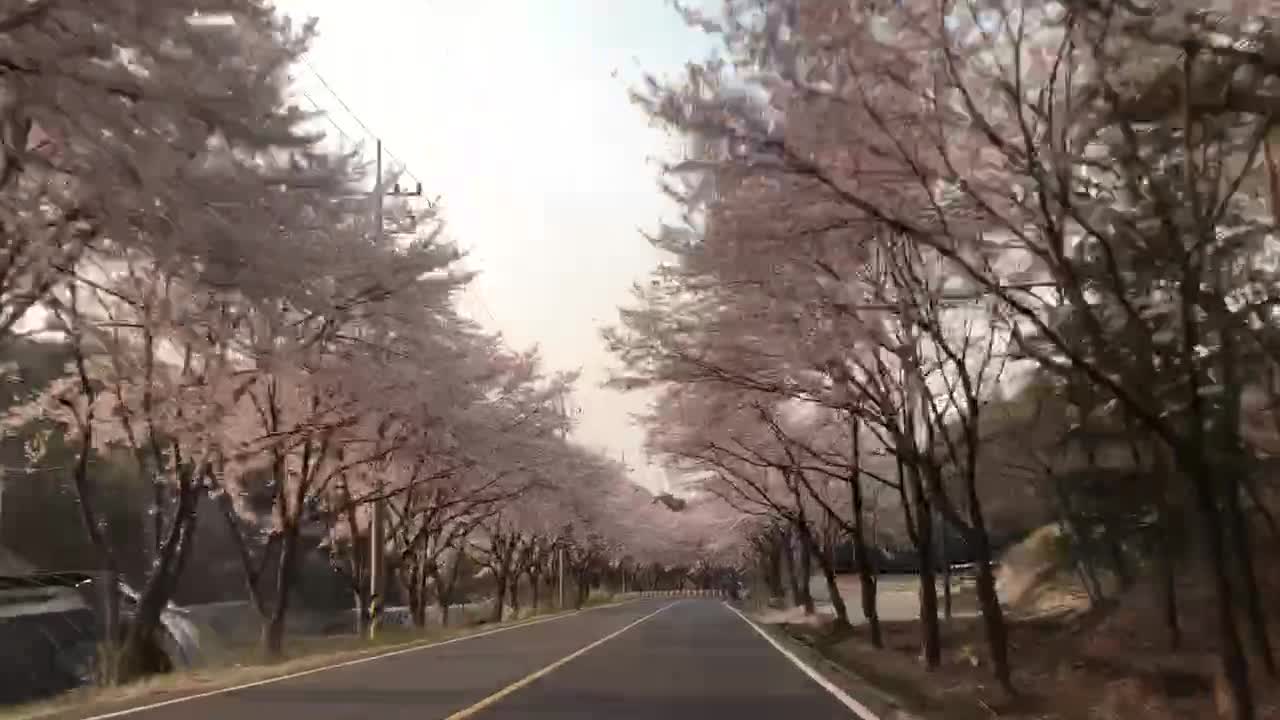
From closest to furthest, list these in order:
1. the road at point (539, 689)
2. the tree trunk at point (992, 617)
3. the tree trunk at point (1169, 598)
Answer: the road at point (539, 689)
the tree trunk at point (992, 617)
the tree trunk at point (1169, 598)

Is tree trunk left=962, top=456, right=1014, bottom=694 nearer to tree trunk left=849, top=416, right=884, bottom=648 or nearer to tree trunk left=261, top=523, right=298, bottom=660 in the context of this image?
tree trunk left=849, top=416, right=884, bottom=648

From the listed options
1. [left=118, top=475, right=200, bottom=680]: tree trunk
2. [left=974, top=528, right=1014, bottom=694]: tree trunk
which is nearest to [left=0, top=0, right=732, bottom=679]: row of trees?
[left=118, top=475, right=200, bottom=680]: tree trunk

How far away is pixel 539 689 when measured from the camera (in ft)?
50.4

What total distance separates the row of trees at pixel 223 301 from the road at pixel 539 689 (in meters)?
4.03

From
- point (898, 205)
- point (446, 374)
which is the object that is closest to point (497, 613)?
point (446, 374)

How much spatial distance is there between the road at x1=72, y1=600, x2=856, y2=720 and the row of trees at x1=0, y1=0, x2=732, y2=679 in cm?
403

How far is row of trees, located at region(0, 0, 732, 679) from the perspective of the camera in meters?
8.97

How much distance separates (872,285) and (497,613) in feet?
127

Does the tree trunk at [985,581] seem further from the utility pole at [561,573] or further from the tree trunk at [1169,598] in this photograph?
the utility pole at [561,573]

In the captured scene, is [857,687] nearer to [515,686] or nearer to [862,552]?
[515,686]

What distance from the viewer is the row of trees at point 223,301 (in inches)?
353

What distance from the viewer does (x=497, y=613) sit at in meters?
52.4

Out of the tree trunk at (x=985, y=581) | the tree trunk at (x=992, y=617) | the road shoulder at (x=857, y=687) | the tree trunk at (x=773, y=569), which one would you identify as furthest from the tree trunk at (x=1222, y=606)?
the tree trunk at (x=773, y=569)

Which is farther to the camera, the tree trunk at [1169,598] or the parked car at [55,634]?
the parked car at [55,634]
